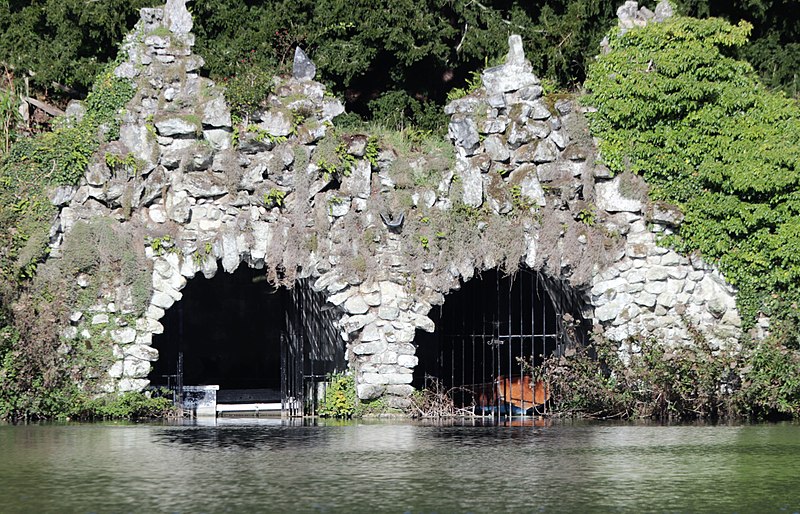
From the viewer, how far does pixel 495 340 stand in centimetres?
1700

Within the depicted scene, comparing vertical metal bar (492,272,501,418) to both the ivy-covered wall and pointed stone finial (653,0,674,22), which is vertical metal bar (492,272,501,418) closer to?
the ivy-covered wall

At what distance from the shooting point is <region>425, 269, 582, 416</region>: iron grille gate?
1717 centimetres

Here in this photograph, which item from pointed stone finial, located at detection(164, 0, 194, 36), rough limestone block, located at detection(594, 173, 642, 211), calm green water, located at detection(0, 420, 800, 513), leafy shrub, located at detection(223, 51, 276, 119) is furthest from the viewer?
rough limestone block, located at detection(594, 173, 642, 211)

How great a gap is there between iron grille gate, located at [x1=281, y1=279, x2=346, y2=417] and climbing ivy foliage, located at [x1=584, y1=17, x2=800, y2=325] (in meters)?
4.62

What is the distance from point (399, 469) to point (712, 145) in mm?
7580

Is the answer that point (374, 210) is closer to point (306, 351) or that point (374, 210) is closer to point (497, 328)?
point (497, 328)

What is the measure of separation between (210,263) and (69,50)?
5.67 metres

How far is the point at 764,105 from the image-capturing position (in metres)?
15.8

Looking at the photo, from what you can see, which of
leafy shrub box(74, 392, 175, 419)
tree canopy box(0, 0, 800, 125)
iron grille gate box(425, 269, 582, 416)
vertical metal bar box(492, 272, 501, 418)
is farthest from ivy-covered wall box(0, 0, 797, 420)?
tree canopy box(0, 0, 800, 125)

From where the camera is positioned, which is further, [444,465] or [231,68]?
[231,68]

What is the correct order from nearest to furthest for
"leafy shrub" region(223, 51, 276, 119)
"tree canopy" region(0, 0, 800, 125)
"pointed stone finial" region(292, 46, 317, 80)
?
"leafy shrub" region(223, 51, 276, 119)
"pointed stone finial" region(292, 46, 317, 80)
"tree canopy" region(0, 0, 800, 125)

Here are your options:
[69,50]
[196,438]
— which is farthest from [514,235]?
[69,50]

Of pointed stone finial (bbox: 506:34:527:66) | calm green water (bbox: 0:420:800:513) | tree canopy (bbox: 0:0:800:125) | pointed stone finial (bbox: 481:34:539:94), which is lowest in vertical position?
calm green water (bbox: 0:420:800:513)

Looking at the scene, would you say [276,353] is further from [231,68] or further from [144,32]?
[144,32]
